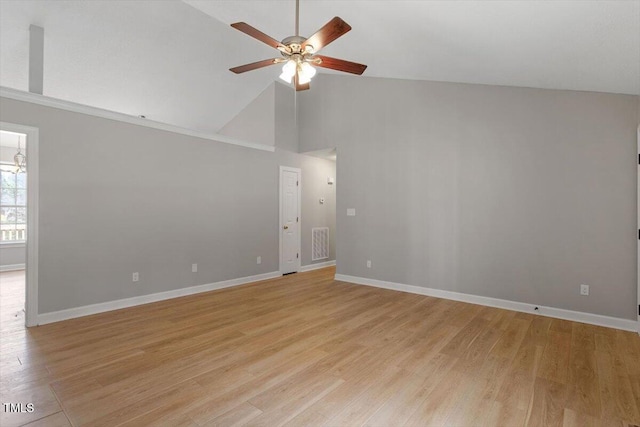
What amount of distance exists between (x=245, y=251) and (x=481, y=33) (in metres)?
4.58

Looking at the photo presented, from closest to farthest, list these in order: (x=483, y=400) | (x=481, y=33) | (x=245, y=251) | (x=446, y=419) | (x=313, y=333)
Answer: (x=446, y=419) < (x=483, y=400) < (x=481, y=33) < (x=313, y=333) < (x=245, y=251)

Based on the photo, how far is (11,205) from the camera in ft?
23.2

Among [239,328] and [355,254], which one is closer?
[239,328]

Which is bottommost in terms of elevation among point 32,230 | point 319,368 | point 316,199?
point 319,368

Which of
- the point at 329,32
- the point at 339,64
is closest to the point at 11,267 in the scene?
the point at 339,64

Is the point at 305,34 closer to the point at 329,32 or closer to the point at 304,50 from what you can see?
the point at 304,50

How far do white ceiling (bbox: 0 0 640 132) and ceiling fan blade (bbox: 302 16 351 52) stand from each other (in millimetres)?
804

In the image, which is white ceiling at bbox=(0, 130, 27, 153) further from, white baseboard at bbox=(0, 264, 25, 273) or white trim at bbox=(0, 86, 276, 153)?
white trim at bbox=(0, 86, 276, 153)

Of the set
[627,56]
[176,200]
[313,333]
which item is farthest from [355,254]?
[627,56]

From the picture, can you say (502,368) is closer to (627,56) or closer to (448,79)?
(627,56)

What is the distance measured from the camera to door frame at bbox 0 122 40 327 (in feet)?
11.0

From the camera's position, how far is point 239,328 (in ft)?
11.0

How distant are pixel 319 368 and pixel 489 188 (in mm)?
3333

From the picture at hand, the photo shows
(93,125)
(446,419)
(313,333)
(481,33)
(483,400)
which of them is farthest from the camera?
(93,125)
